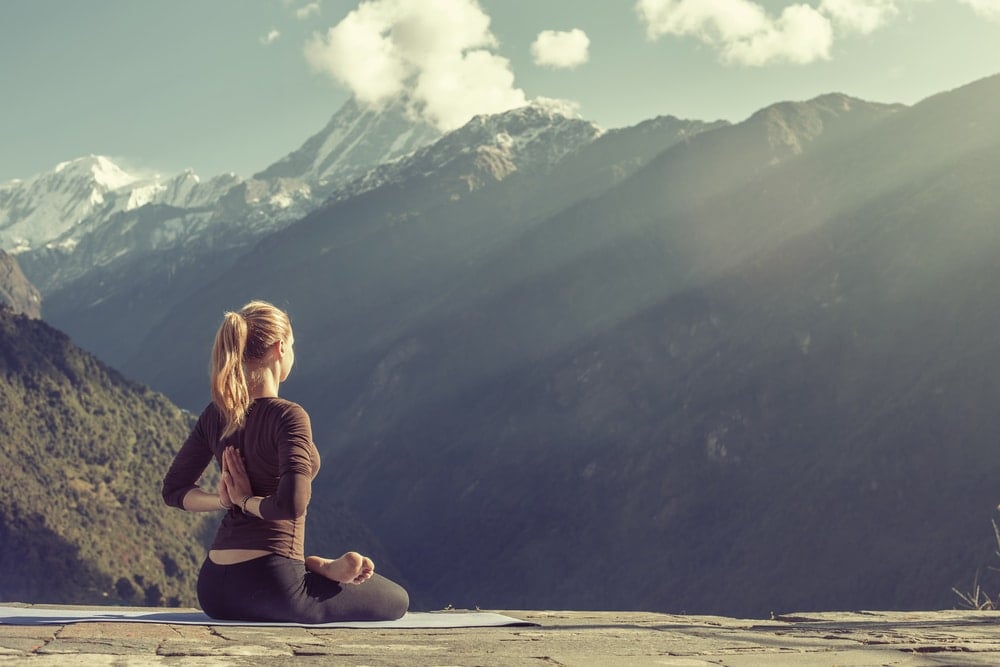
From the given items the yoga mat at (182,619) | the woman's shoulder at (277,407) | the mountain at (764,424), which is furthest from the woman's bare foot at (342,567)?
the mountain at (764,424)

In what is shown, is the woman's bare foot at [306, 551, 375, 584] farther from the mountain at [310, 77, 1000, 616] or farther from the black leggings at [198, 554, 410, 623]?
the mountain at [310, 77, 1000, 616]

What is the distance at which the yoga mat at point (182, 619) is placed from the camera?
30.1ft

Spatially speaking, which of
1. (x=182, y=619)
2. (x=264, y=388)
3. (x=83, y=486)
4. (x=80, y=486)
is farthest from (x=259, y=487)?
(x=83, y=486)

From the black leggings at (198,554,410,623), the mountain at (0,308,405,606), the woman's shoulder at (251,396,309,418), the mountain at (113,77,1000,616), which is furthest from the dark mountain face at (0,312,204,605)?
the woman's shoulder at (251,396,309,418)

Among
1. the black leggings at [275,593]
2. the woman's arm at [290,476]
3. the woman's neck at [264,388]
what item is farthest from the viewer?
the black leggings at [275,593]

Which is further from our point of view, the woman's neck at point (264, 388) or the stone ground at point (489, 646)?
the woman's neck at point (264, 388)

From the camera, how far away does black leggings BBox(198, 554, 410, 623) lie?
887cm

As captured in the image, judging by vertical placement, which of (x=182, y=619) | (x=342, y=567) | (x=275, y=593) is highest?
(x=342, y=567)

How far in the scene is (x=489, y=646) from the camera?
337 inches

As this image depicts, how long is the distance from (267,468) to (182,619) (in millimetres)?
2110

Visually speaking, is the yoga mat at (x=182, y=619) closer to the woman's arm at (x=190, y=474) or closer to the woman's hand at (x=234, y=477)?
the woman's arm at (x=190, y=474)

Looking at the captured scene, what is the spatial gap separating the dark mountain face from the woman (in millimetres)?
80165

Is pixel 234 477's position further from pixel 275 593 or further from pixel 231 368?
pixel 275 593

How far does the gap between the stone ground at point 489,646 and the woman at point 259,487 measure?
31cm
